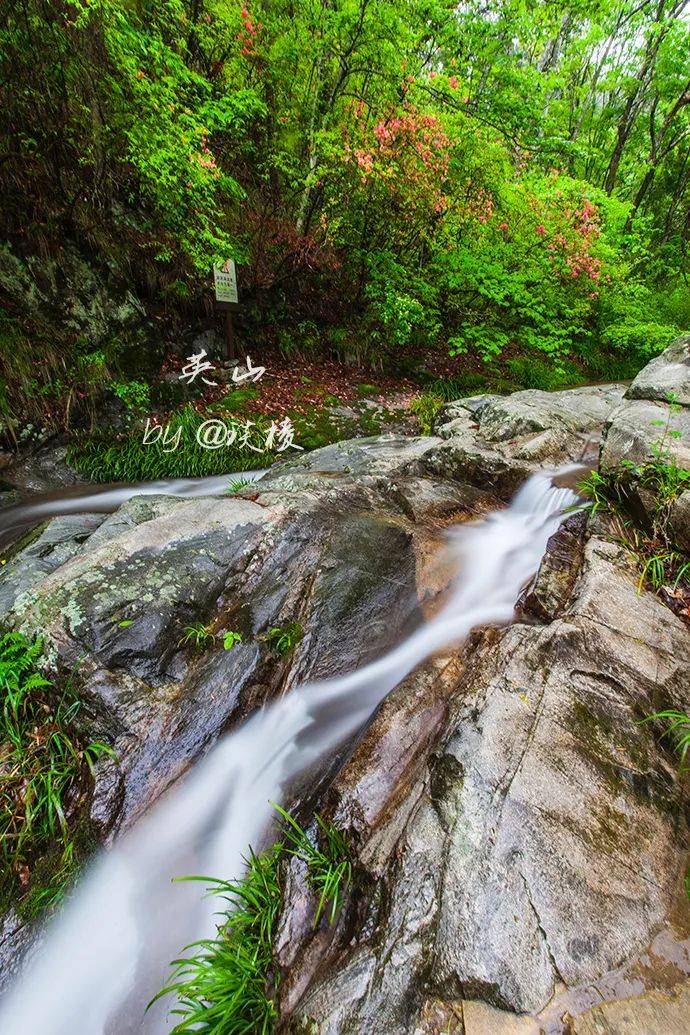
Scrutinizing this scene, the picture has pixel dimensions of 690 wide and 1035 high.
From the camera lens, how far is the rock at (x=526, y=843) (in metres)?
1.54

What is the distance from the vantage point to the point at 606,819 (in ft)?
6.20

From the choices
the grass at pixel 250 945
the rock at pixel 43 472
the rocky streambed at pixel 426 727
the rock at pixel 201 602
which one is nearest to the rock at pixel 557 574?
the rocky streambed at pixel 426 727

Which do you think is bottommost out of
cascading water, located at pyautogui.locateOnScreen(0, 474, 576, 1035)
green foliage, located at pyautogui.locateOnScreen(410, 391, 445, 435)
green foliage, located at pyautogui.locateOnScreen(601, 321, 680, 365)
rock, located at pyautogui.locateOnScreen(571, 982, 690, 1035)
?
cascading water, located at pyautogui.locateOnScreen(0, 474, 576, 1035)

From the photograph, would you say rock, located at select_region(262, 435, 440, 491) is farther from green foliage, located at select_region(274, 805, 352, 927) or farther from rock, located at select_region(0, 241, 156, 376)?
rock, located at select_region(0, 241, 156, 376)

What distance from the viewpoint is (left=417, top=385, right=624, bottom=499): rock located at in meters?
5.12

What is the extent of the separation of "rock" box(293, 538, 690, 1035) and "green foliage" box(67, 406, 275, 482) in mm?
5244

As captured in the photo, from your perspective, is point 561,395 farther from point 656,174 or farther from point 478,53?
point 656,174

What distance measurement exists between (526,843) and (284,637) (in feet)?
5.84

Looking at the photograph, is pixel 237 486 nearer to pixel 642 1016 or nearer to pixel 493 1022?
→ pixel 493 1022

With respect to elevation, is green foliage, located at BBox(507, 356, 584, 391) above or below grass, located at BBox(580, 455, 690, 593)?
above

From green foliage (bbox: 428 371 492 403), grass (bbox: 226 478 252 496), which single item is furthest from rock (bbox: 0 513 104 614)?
green foliage (bbox: 428 371 492 403)

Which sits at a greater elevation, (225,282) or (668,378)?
(225,282)

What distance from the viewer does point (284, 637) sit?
3062 mm

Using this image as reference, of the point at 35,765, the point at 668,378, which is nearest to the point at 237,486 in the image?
the point at 35,765
